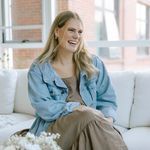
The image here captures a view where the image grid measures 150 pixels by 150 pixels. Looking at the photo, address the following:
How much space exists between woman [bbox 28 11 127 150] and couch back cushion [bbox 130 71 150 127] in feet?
1.16

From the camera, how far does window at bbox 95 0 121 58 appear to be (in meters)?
3.55

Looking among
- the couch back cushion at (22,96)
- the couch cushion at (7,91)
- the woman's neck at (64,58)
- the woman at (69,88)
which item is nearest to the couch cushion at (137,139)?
the woman at (69,88)

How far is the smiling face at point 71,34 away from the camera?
7.39 feet

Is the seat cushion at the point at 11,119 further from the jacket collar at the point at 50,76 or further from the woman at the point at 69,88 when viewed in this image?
the jacket collar at the point at 50,76

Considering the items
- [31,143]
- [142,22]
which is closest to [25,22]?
[142,22]

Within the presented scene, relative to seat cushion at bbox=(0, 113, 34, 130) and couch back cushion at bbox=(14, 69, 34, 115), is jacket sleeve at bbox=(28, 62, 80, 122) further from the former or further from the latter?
couch back cushion at bbox=(14, 69, 34, 115)

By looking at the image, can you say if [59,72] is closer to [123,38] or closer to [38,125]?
[38,125]

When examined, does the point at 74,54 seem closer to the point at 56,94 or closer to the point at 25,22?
the point at 56,94

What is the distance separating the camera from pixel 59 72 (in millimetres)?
2270

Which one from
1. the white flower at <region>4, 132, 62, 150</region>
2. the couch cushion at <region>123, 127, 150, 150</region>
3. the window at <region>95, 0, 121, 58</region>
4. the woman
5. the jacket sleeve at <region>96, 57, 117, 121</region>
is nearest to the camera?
the white flower at <region>4, 132, 62, 150</region>

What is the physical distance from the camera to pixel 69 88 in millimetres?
2227

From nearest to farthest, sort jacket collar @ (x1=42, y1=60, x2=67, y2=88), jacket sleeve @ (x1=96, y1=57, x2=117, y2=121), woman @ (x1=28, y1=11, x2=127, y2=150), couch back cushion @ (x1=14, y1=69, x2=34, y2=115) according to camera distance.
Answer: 1. woman @ (x1=28, y1=11, x2=127, y2=150)
2. jacket collar @ (x1=42, y1=60, x2=67, y2=88)
3. jacket sleeve @ (x1=96, y1=57, x2=117, y2=121)
4. couch back cushion @ (x1=14, y1=69, x2=34, y2=115)

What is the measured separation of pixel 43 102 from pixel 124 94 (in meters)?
0.80

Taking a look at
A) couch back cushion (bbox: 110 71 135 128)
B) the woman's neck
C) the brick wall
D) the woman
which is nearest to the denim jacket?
the woman
